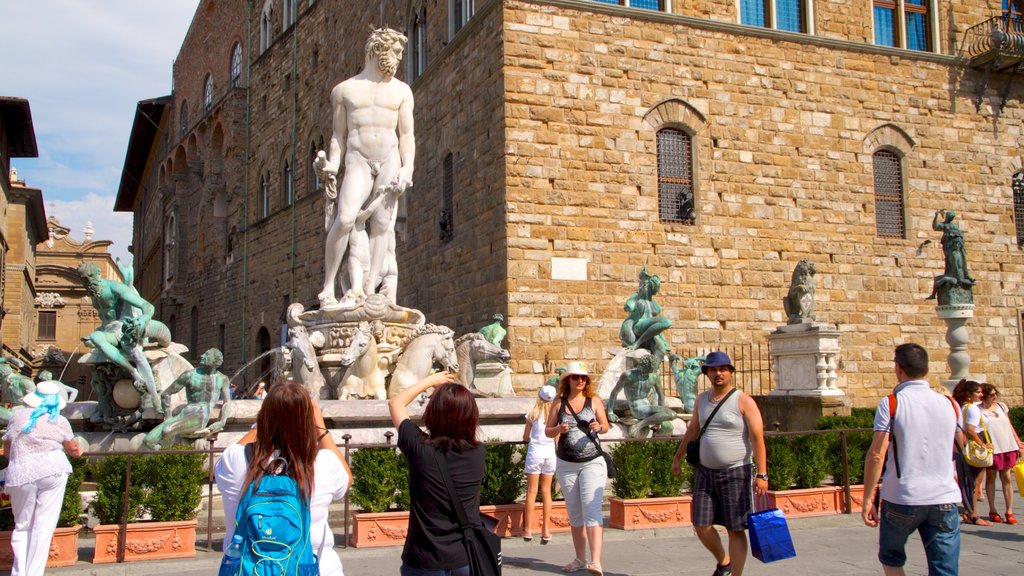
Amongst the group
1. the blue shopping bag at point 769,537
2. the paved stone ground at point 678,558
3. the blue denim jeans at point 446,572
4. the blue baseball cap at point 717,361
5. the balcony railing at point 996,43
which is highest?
the balcony railing at point 996,43

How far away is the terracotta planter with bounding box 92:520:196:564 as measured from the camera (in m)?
6.57

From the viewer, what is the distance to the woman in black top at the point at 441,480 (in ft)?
12.0

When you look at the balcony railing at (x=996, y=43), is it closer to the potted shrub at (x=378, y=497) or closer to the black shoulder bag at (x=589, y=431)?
the black shoulder bag at (x=589, y=431)

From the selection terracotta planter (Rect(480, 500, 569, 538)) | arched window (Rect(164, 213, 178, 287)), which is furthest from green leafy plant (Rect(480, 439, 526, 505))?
arched window (Rect(164, 213, 178, 287))

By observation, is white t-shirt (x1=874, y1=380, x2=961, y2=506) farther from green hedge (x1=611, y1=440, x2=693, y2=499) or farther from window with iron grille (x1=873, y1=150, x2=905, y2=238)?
window with iron grille (x1=873, y1=150, x2=905, y2=238)

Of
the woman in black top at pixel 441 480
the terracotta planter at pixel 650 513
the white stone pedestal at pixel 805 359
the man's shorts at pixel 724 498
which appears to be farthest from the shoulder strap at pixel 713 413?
the white stone pedestal at pixel 805 359

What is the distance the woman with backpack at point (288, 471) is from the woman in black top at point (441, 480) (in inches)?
16.0

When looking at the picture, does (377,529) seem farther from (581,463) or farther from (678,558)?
(678,558)

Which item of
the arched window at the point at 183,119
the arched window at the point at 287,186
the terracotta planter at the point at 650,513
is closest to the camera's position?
the terracotta planter at the point at 650,513

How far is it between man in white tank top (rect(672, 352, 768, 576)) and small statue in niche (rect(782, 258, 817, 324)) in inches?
358

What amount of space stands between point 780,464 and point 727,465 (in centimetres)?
330

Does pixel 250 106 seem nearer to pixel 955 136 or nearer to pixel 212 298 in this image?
pixel 212 298

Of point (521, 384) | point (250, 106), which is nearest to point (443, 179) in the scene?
point (521, 384)

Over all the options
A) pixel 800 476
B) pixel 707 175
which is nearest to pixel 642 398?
pixel 800 476
